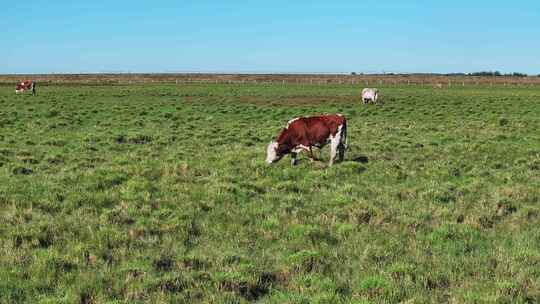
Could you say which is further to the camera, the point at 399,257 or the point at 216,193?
the point at 216,193

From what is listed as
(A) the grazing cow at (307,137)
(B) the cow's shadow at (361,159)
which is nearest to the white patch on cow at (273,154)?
(A) the grazing cow at (307,137)

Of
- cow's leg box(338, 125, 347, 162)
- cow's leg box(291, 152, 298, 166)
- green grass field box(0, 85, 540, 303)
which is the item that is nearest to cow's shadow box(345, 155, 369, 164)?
green grass field box(0, 85, 540, 303)

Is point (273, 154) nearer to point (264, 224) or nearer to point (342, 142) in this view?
point (342, 142)

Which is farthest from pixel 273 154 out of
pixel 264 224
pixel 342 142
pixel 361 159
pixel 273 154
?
pixel 264 224

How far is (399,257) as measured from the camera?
7.54 m

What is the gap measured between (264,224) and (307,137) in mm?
6369

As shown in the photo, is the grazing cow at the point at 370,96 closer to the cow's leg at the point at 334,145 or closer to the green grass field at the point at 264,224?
the green grass field at the point at 264,224

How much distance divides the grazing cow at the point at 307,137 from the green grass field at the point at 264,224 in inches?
18.4

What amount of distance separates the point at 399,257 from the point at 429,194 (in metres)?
4.09

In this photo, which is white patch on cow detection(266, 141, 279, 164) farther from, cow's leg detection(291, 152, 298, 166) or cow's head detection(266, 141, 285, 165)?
cow's leg detection(291, 152, 298, 166)

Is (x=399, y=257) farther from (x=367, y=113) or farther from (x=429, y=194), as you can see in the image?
(x=367, y=113)

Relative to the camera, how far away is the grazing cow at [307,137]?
1496cm

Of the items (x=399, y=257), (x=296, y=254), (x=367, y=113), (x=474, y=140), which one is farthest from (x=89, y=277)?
(x=367, y=113)

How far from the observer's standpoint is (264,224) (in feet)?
29.8
